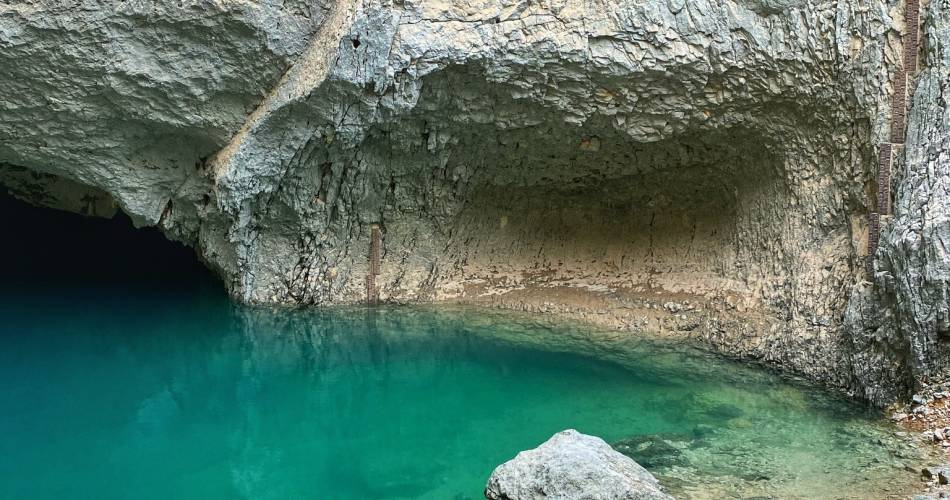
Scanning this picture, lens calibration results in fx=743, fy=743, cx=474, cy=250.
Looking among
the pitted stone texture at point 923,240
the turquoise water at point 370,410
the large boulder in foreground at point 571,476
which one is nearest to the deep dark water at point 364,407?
the turquoise water at point 370,410

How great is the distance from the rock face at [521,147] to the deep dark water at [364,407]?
30.9 inches

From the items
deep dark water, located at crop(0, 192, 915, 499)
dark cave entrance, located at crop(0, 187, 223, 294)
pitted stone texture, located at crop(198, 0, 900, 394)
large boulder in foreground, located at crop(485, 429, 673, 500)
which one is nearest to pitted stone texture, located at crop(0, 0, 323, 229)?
pitted stone texture, located at crop(198, 0, 900, 394)

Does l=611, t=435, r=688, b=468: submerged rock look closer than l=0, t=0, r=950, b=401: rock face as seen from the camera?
Yes

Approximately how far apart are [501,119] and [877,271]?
4369 mm

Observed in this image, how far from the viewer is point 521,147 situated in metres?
9.61

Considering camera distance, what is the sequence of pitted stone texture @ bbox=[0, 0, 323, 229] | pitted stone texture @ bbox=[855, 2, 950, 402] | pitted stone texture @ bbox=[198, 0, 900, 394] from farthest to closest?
pitted stone texture @ bbox=[0, 0, 323, 229]
pitted stone texture @ bbox=[198, 0, 900, 394]
pitted stone texture @ bbox=[855, 2, 950, 402]

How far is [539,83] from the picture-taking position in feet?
26.9

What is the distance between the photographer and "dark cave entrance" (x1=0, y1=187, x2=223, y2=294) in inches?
454

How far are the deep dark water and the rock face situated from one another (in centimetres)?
78

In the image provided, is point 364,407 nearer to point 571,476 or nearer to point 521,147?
point 571,476

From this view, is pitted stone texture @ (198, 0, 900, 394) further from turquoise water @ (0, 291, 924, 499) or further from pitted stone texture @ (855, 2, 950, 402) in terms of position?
turquoise water @ (0, 291, 924, 499)

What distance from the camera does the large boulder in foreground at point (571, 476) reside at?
12.4ft

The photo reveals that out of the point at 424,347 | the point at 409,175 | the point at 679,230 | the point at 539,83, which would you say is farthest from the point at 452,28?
the point at 679,230

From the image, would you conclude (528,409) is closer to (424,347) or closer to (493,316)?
(424,347)
